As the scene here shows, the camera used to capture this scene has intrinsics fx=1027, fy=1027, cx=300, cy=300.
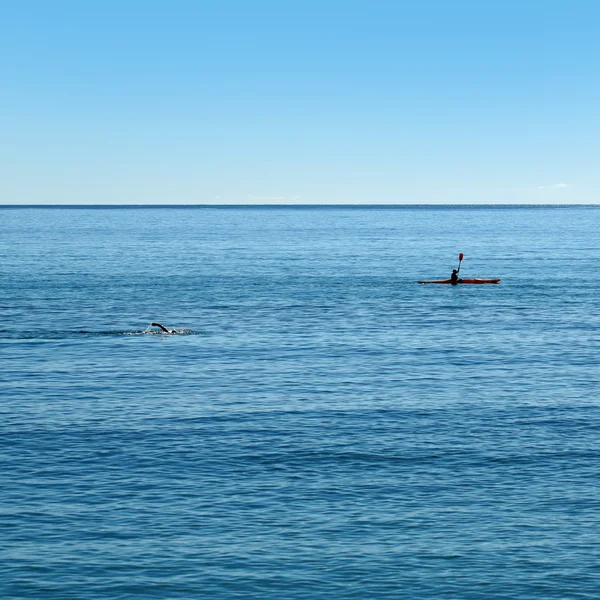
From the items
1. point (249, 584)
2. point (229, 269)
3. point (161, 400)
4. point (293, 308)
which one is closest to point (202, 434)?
point (161, 400)

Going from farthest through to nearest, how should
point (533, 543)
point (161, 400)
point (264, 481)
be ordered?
point (161, 400)
point (264, 481)
point (533, 543)

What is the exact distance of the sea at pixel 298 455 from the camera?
34.5 metres

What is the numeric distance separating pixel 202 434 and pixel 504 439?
14.9 m

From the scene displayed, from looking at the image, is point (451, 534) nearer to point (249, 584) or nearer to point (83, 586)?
point (249, 584)

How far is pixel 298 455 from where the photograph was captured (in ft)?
155

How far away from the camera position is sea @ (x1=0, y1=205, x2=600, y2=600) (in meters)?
34.5

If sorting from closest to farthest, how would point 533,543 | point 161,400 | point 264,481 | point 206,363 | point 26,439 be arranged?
point 533,543
point 264,481
point 26,439
point 161,400
point 206,363

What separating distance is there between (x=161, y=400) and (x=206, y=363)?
41.1 ft

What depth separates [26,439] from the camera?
4962 cm

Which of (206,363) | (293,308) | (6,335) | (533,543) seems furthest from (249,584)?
(293,308)

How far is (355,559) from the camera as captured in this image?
116 ft

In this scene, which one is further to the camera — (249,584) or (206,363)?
(206,363)

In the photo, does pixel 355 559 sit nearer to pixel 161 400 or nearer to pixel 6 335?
pixel 161 400

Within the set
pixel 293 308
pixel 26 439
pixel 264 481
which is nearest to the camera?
pixel 264 481
